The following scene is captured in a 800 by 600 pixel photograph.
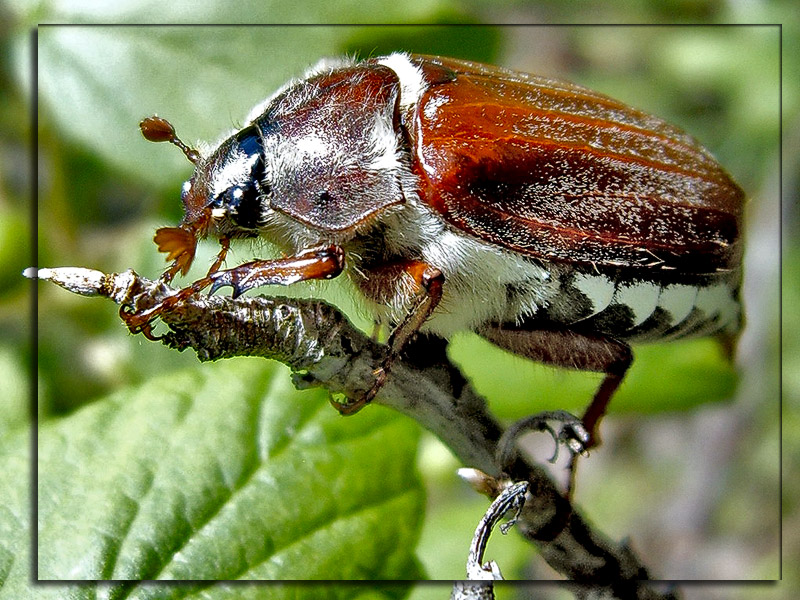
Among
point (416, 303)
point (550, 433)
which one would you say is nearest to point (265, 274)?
point (416, 303)

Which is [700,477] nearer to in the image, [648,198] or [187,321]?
[648,198]

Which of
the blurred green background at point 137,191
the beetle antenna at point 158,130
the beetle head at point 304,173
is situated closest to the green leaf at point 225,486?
the blurred green background at point 137,191

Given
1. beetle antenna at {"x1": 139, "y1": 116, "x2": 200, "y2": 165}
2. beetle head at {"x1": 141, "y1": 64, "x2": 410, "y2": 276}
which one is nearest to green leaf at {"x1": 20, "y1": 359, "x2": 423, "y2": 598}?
beetle head at {"x1": 141, "y1": 64, "x2": 410, "y2": 276}

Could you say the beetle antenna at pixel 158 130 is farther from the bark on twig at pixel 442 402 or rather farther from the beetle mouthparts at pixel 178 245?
the bark on twig at pixel 442 402

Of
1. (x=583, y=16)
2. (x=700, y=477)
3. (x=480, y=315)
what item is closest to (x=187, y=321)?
(x=480, y=315)

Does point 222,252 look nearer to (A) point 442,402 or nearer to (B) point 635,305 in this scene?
(A) point 442,402

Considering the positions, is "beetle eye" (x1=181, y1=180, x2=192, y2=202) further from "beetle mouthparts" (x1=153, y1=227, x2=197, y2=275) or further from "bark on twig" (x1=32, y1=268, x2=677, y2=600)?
"bark on twig" (x1=32, y1=268, x2=677, y2=600)
